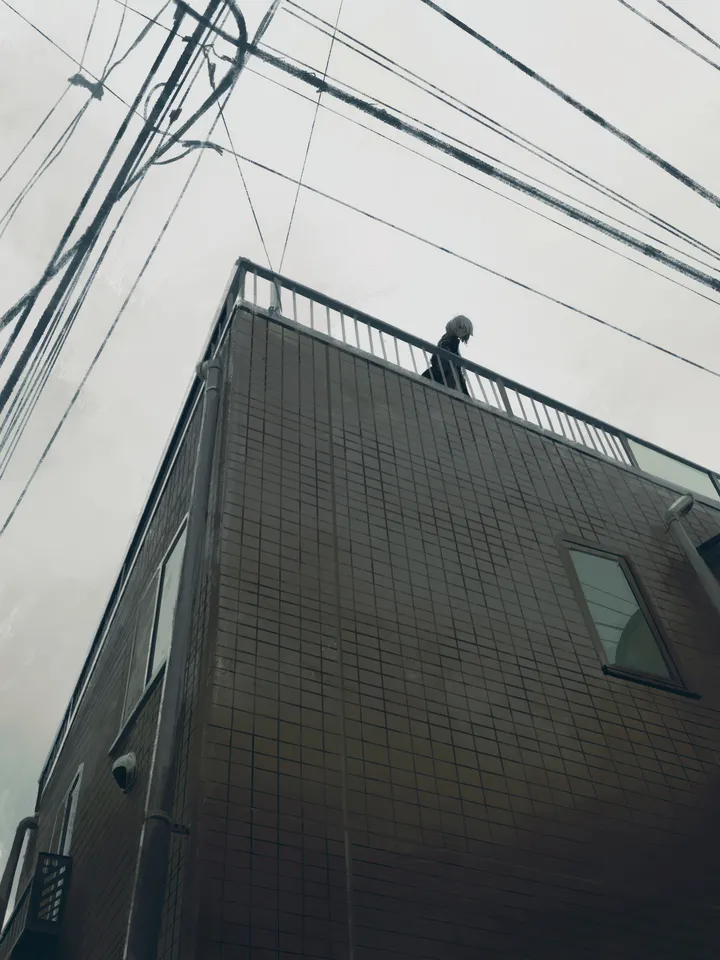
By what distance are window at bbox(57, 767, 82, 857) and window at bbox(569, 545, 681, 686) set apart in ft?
16.0

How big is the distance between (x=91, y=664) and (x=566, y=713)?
5.99 m

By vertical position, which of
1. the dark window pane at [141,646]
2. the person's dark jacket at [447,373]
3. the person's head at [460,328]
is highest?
the person's head at [460,328]

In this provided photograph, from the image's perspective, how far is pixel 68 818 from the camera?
24.4 feet

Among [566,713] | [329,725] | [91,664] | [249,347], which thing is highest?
[249,347]

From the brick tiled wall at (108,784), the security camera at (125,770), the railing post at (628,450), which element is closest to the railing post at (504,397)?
the railing post at (628,450)

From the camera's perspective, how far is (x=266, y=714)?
15.4ft

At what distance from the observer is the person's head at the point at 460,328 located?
9.55 m

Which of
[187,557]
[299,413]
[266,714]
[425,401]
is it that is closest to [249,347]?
[299,413]

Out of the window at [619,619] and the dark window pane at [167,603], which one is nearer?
the dark window pane at [167,603]

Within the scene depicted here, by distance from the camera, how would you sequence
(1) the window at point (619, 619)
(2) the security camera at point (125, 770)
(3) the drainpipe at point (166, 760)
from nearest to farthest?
(3) the drainpipe at point (166, 760), (2) the security camera at point (125, 770), (1) the window at point (619, 619)

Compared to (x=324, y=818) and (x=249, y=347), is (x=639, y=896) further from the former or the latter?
(x=249, y=347)

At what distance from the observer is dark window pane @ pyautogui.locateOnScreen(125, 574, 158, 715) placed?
249 inches

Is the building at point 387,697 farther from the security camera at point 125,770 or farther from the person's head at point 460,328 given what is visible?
the person's head at point 460,328

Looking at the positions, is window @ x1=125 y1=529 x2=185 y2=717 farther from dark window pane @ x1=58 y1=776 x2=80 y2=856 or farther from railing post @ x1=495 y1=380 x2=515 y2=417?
railing post @ x1=495 y1=380 x2=515 y2=417
